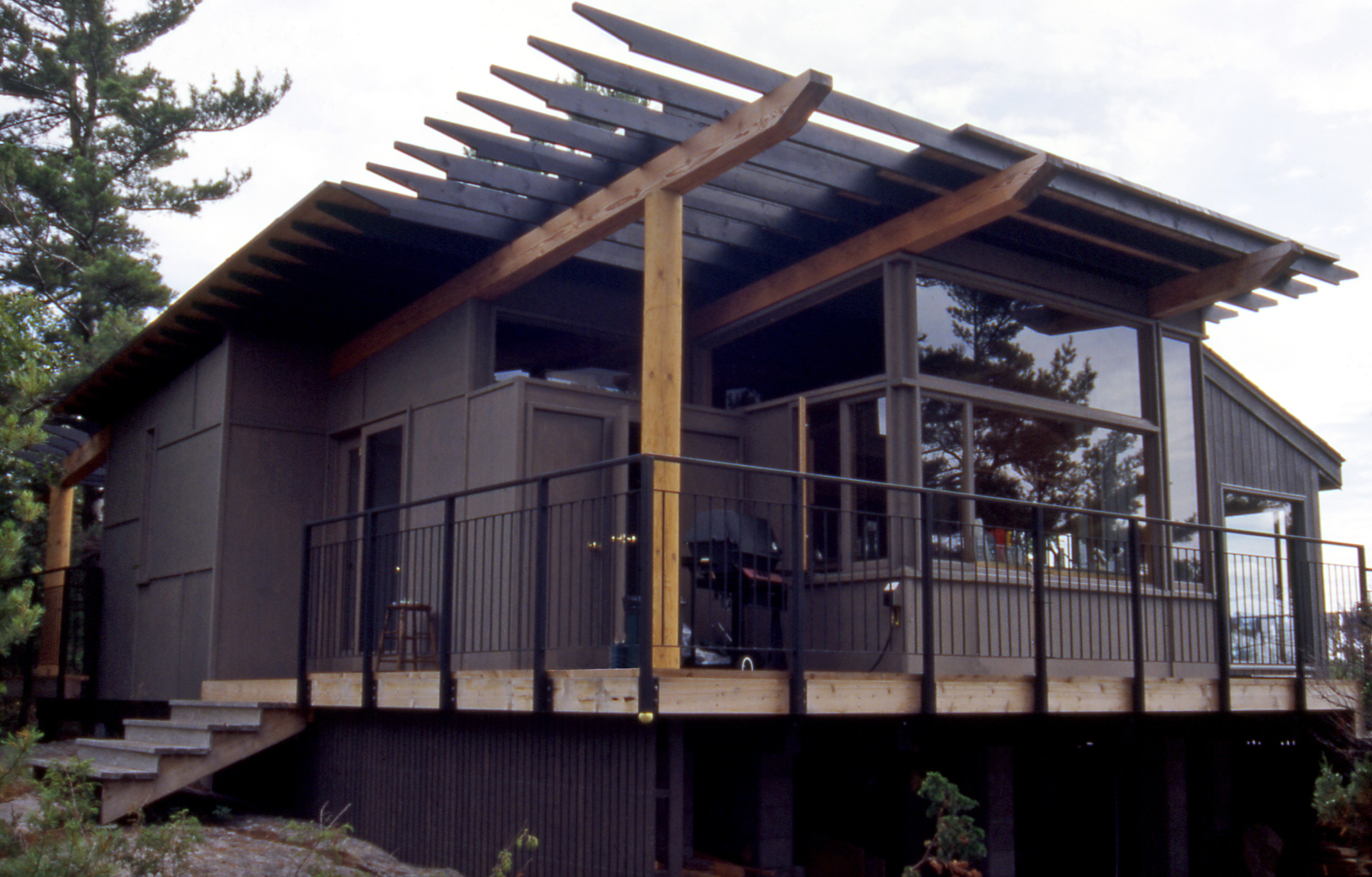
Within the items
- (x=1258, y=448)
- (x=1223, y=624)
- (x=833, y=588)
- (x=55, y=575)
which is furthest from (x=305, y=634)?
(x=1258, y=448)

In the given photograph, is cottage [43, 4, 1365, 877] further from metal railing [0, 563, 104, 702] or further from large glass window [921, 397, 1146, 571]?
metal railing [0, 563, 104, 702]

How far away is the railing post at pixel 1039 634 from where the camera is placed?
6727 millimetres

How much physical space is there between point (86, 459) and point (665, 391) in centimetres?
1056

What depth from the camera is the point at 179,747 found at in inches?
293

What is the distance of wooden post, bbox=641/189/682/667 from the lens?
5.94 metres

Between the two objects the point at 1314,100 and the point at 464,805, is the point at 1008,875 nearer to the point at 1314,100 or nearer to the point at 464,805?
the point at 464,805

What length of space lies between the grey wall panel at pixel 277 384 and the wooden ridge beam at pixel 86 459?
4.40 metres

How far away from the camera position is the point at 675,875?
17.6 ft

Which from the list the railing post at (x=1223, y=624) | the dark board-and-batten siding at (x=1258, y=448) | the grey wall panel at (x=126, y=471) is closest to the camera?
the railing post at (x=1223, y=624)

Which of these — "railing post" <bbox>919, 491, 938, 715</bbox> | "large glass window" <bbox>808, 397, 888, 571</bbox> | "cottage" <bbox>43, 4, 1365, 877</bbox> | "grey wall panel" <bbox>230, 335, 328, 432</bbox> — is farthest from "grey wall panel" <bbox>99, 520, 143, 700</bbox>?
"railing post" <bbox>919, 491, 938, 715</bbox>

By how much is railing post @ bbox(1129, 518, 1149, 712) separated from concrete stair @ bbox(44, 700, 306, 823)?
538cm

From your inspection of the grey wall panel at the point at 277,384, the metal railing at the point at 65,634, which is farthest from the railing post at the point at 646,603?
the metal railing at the point at 65,634

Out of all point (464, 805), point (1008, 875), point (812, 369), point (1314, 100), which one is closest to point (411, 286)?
point (812, 369)

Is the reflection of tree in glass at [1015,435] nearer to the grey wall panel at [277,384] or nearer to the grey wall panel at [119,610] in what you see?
the grey wall panel at [277,384]
